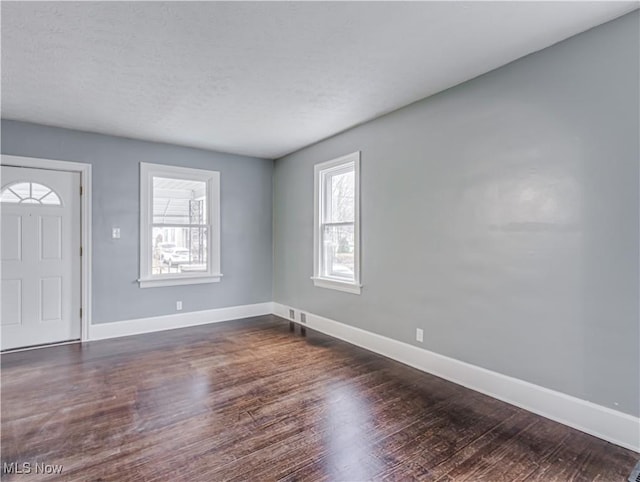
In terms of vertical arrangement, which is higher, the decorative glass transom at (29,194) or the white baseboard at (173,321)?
the decorative glass transom at (29,194)

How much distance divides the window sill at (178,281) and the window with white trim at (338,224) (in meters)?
1.58

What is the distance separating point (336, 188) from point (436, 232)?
68.7 inches

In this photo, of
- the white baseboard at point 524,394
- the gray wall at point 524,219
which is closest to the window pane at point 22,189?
the gray wall at point 524,219

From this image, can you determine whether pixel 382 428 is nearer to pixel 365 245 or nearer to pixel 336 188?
pixel 365 245

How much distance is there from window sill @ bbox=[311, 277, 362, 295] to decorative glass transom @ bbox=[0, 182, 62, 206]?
3294mm

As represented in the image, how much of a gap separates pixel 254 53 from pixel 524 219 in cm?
231

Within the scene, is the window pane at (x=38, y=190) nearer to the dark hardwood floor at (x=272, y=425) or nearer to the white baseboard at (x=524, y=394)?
the dark hardwood floor at (x=272, y=425)

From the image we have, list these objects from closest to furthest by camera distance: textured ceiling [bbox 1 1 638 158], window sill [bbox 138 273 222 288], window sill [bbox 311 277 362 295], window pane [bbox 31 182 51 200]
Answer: textured ceiling [bbox 1 1 638 158] → window pane [bbox 31 182 51 200] → window sill [bbox 311 277 362 295] → window sill [bbox 138 273 222 288]

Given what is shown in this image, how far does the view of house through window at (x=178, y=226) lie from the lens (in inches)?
187

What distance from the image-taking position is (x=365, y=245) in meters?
3.97

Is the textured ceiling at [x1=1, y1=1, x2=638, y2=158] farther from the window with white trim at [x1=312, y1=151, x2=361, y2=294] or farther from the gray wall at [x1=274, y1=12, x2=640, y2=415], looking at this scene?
the window with white trim at [x1=312, y1=151, x2=361, y2=294]

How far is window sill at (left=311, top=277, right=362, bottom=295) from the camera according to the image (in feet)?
13.4

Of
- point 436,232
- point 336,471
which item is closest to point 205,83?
point 436,232

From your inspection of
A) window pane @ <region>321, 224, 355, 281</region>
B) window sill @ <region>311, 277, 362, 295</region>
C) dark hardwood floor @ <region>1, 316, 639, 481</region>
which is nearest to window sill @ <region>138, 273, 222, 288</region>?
dark hardwood floor @ <region>1, 316, 639, 481</region>
